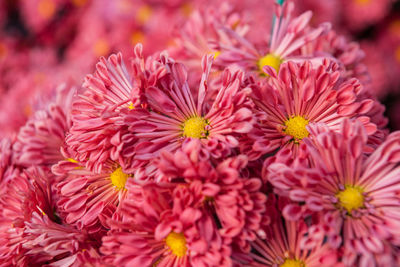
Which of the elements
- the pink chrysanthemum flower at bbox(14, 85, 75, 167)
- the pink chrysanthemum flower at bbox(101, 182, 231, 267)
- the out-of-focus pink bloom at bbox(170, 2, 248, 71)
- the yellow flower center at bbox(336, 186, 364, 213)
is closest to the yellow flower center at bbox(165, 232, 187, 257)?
the pink chrysanthemum flower at bbox(101, 182, 231, 267)

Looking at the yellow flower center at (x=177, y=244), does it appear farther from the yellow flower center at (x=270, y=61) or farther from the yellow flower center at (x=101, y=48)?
the yellow flower center at (x=101, y=48)

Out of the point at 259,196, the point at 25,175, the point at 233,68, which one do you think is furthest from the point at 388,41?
the point at 25,175

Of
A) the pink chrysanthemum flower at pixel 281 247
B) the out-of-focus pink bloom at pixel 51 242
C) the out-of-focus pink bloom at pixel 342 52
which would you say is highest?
the out-of-focus pink bloom at pixel 342 52

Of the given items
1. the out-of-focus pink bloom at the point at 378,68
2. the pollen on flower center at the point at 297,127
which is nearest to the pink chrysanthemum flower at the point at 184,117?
the pollen on flower center at the point at 297,127

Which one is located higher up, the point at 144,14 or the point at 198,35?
the point at 144,14

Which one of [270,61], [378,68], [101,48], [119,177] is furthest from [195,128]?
[378,68]

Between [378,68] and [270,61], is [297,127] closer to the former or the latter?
[270,61]
